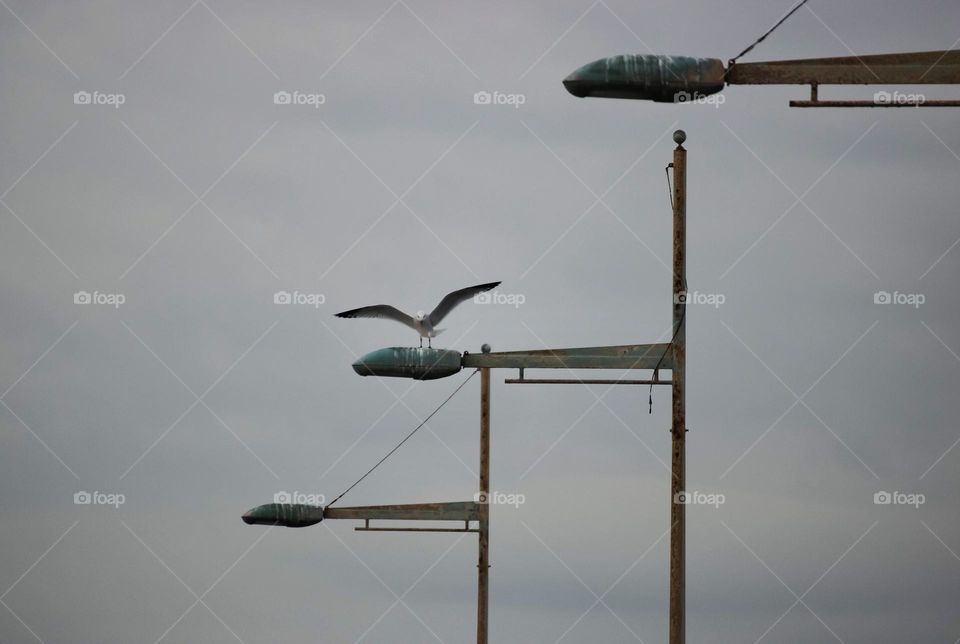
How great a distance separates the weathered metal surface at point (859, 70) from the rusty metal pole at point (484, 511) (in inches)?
586

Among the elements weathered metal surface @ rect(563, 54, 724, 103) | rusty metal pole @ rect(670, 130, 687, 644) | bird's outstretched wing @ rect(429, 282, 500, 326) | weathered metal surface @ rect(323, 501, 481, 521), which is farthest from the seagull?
weathered metal surface @ rect(563, 54, 724, 103)

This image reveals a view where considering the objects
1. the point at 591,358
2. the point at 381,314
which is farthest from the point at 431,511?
the point at 591,358

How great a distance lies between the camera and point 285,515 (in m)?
41.4

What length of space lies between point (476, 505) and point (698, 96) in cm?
1582

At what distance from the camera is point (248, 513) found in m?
41.1

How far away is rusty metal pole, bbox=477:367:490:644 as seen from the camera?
131 ft

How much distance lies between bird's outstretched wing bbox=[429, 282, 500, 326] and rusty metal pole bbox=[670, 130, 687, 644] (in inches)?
396

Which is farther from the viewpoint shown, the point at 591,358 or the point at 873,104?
the point at 591,358

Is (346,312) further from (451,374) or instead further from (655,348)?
(655,348)

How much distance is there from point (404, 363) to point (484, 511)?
4057mm

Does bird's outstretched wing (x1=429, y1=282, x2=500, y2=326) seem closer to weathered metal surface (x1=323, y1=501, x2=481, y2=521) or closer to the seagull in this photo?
the seagull

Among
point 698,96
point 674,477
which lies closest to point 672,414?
point 674,477

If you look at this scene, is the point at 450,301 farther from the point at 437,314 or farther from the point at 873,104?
the point at 873,104

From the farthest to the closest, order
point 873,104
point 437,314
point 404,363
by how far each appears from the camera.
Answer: point 437,314
point 404,363
point 873,104
